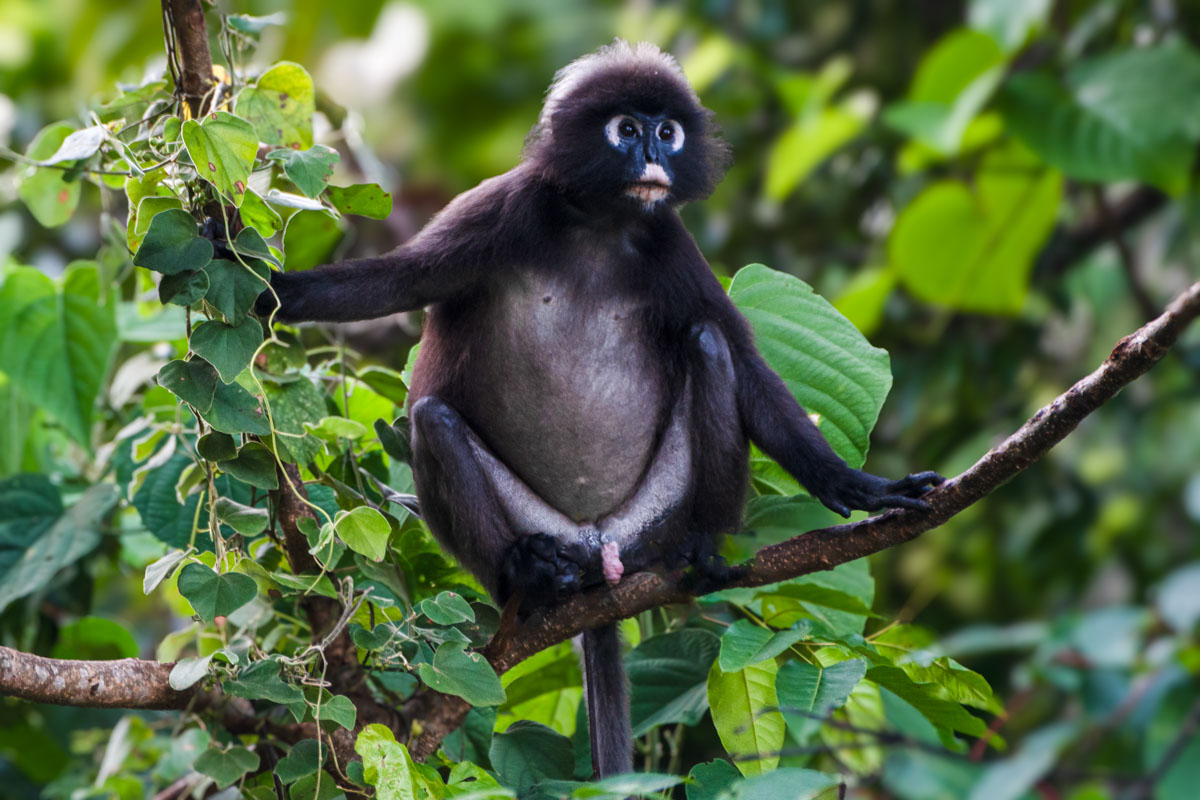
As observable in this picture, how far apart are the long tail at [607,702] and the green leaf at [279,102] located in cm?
118

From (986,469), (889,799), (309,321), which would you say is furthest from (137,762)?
(889,799)

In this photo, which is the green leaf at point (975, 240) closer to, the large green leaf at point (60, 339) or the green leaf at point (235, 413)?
the large green leaf at point (60, 339)

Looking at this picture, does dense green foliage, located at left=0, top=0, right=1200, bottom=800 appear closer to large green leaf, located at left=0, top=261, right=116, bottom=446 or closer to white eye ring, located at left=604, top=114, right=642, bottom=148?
large green leaf, located at left=0, top=261, right=116, bottom=446

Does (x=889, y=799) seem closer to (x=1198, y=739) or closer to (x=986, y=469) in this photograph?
(x=1198, y=739)

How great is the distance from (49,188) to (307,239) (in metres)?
0.62

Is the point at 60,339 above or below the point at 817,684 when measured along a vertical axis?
above

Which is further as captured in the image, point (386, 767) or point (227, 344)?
point (227, 344)

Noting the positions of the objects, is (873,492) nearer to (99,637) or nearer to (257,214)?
(257,214)

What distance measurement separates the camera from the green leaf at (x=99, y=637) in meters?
2.83

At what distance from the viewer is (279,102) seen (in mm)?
2271

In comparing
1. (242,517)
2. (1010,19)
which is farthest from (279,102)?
(1010,19)

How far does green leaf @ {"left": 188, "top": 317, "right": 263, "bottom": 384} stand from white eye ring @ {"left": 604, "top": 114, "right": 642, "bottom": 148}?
108cm

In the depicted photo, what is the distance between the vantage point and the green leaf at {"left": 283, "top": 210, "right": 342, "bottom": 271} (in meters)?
2.86

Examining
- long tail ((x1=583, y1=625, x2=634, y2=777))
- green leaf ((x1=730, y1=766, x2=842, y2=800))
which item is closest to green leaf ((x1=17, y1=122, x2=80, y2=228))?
long tail ((x1=583, y1=625, x2=634, y2=777))
